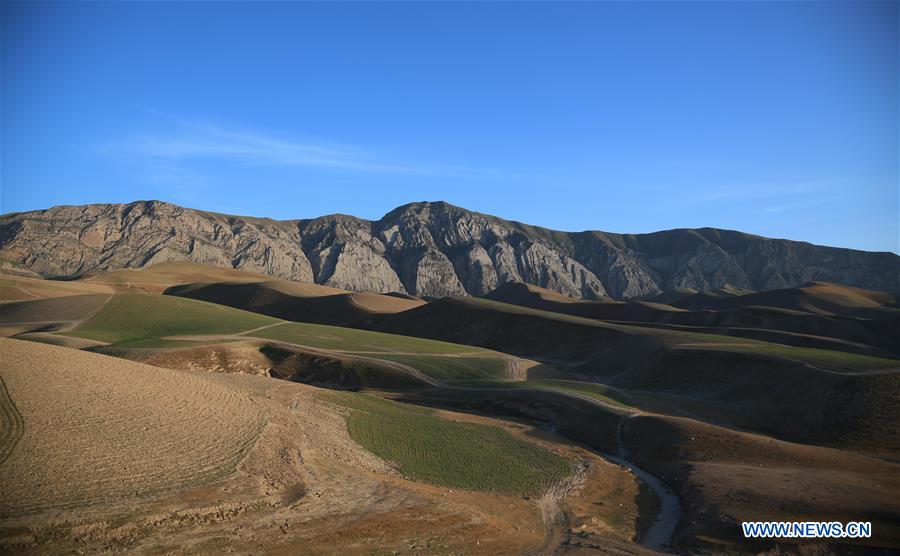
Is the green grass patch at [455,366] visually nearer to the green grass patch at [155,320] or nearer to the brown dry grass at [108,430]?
the green grass patch at [155,320]

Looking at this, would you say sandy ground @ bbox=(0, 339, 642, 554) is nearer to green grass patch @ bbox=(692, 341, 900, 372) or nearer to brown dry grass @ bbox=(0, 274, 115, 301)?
green grass patch @ bbox=(692, 341, 900, 372)

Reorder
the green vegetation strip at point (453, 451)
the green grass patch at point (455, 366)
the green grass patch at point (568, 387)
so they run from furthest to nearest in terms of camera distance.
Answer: the green grass patch at point (455, 366) < the green grass patch at point (568, 387) < the green vegetation strip at point (453, 451)

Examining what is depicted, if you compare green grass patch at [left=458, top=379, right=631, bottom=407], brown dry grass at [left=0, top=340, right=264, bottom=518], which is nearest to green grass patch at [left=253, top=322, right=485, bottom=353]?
green grass patch at [left=458, top=379, right=631, bottom=407]

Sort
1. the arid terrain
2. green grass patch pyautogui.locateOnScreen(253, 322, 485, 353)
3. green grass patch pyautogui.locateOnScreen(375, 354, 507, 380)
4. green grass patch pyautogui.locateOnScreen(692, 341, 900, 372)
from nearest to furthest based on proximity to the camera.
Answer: the arid terrain, green grass patch pyautogui.locateOnScreen(692, 341, 900, 372), green grass patch pyautogui.locateOnScreen(375, 354, 507, 380), green grass patch pyautogui.locateOnScreen(253, 322, 485, 353)

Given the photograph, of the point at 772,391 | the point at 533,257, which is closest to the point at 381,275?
the point at 533,257

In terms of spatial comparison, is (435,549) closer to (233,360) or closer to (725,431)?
(725,431)

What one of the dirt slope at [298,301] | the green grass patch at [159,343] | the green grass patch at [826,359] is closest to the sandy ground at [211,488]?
the green grass patch at [159,343]
